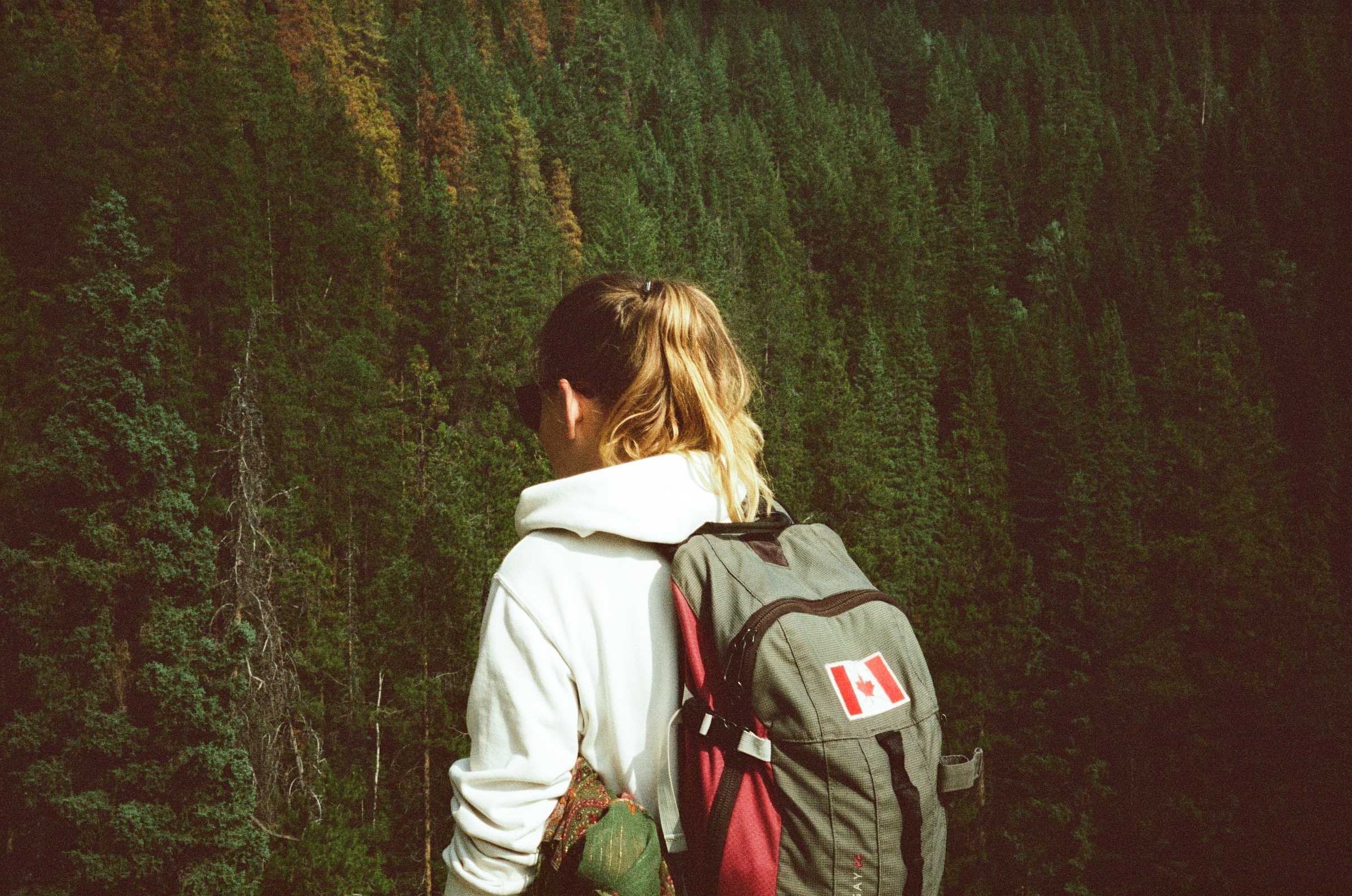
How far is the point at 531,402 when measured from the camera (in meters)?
1.71

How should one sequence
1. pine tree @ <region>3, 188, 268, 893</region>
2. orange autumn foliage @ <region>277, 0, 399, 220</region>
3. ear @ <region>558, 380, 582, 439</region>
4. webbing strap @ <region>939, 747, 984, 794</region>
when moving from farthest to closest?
orange autumn foliage @ <region>277, 0, 399, 220</region>, pine tree @ <region>3, 188, 268, 893</region>, ear @ <region>558, 380, 582, 439</region>, webbing strap @ <region>939, 747, 984, 794</region>

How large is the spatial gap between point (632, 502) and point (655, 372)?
0.68 feet

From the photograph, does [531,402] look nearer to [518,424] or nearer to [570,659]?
[570,659]

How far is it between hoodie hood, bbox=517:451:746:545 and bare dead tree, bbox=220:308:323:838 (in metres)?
15.9

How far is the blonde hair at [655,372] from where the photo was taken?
1.60 metres

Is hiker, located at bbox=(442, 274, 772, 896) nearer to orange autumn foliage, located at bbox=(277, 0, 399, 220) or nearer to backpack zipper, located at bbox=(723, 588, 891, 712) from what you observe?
backpack zipper, located at bbox=(723, 588, 891, 712)

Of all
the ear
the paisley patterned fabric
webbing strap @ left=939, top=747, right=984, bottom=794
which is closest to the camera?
the paisley patterned fabric

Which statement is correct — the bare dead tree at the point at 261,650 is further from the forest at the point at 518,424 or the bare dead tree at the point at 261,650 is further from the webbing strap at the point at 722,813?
the webbing strap at the point at 722,813

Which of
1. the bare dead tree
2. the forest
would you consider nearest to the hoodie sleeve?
the forest

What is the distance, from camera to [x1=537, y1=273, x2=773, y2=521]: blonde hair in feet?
5.25

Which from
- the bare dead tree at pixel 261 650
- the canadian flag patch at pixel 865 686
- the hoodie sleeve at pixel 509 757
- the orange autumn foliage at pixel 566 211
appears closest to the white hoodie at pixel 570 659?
the hoodie sleeve at pixel 509 757

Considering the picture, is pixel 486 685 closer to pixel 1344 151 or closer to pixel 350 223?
pixel 350 223

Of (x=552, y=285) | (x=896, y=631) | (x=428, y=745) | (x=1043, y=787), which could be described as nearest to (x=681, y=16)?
(x=552, y=285)

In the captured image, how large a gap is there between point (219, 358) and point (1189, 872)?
97.0 ft
